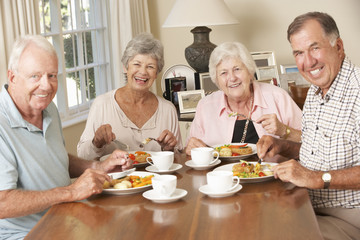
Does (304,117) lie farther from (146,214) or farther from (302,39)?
(146,214)

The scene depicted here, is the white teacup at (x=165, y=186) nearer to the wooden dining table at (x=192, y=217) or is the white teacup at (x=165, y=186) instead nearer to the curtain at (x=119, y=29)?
the wooden dining table at (x=192, y=217)

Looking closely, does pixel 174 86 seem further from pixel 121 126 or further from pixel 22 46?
pixel 22 46

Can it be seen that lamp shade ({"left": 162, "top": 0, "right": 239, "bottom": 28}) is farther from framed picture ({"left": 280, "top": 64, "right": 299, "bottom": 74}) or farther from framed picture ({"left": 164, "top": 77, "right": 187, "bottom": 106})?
framed picture ({"left": 280, "top": 64, "right": 299, "bottom": 74})

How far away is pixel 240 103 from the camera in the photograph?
2.92 meters

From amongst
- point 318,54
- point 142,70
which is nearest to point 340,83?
point 318,54

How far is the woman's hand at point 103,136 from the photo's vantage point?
270 cm

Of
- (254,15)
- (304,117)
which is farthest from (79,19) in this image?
(304,117)

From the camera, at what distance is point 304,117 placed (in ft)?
7.67

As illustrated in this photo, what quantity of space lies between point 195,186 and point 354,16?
308cm

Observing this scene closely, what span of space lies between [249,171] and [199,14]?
7.58 ft

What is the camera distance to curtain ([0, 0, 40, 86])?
3246 mm

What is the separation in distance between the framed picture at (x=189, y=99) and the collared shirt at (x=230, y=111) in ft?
3.69

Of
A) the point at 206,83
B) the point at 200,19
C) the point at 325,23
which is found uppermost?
the point at 200,19

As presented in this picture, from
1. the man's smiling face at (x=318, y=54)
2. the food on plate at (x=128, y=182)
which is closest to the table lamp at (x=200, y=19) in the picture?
the man's smiling face at (x=318, y=54)
